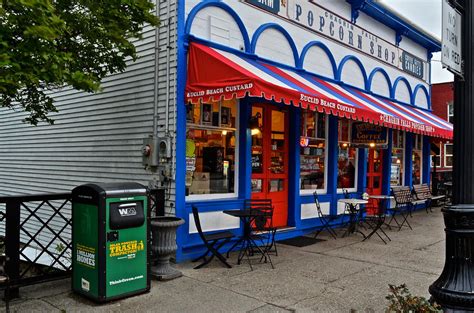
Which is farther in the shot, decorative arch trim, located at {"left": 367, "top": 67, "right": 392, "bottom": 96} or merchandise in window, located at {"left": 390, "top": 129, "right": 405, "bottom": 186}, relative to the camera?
merchandise in window, located at {"left": 390, "top": 129, "right": 405, "bottom": 186}

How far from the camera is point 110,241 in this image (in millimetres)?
4844

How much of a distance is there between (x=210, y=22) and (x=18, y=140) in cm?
736

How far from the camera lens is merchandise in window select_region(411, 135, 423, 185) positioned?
14.9 meters

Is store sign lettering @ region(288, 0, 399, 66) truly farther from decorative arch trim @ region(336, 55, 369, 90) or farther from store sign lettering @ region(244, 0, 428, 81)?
decorative arch trim @ region(336, 55, 369, 90)

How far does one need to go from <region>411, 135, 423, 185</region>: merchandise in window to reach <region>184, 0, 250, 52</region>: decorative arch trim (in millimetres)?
9382

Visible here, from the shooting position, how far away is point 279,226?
8.91m

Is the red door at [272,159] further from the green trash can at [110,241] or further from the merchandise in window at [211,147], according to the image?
the green trash can at [110,241]

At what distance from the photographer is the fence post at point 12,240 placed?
4.98m

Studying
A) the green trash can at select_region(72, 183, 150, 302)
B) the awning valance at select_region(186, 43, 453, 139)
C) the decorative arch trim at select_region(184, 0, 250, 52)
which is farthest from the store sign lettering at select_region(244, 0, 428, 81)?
the green trash can at select_region(72, 183, 150, 302)

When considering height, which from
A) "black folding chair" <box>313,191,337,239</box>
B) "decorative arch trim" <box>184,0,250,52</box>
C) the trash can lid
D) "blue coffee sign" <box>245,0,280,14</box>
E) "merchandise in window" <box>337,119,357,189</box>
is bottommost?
"black folding chair" <box>313,191,337,239</box>

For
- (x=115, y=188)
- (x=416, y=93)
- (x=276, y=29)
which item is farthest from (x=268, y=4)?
(x=416, y=93)

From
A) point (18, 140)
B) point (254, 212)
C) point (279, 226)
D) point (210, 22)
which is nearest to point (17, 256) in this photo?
point (254, 212)

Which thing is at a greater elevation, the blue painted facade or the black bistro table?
the blue painted facade

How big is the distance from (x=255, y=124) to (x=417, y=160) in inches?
365
